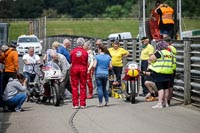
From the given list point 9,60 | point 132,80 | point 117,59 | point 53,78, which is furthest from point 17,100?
point 117,59

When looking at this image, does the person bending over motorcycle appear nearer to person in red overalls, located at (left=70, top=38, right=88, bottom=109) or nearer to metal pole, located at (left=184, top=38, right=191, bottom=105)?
person in red overalls, located at (left=70, top=38, right=88, bottom=109)

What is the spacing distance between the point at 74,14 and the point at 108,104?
155 meters

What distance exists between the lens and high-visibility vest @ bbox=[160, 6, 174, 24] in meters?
20.9

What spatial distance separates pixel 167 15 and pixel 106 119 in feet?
27.4

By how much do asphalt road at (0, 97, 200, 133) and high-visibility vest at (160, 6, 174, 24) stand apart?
4864mm

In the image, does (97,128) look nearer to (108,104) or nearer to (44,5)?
(108,104)

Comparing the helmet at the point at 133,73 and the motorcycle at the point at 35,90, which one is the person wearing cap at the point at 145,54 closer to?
the helmet at the point at 133,73

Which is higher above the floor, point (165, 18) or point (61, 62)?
point (165, 18)

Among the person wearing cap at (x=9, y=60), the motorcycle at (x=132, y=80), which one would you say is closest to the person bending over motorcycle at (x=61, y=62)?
the person wearing cap at (x=9, y=60)

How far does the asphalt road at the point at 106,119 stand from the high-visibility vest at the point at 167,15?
16.0 feet

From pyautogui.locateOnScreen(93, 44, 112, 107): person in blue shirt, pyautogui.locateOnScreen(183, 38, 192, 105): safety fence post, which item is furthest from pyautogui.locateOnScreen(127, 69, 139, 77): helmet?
pyautogui.locateOnScreen(183, 38, 192, 105): safety fence post

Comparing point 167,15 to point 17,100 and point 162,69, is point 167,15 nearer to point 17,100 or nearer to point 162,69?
point 162,69

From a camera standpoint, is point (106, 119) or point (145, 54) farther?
point (145, 54)

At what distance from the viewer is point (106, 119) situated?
1370cm
